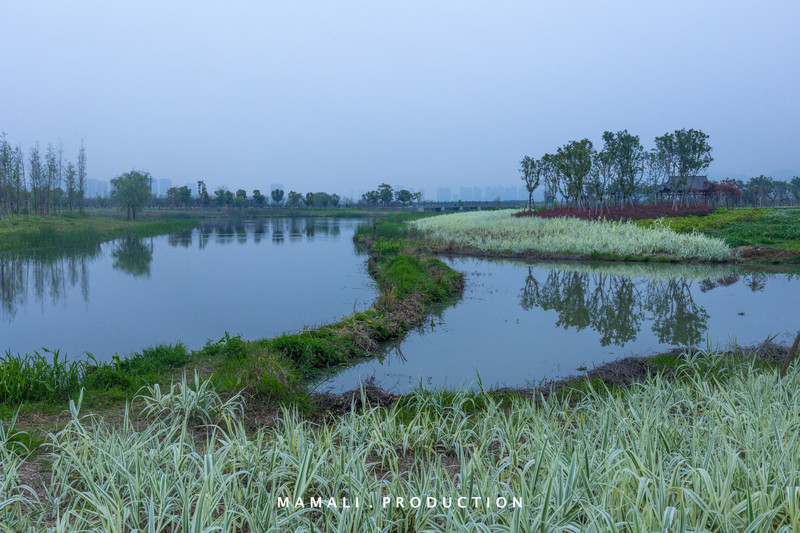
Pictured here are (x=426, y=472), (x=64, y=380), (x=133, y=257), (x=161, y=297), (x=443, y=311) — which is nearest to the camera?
(x=426, y=472)

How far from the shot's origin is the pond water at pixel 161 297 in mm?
7246

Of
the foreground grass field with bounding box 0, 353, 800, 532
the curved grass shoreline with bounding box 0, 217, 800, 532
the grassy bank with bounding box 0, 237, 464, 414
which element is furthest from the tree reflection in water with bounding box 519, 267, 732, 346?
the foreground grass field with bounding box 0, 353, 800, 532

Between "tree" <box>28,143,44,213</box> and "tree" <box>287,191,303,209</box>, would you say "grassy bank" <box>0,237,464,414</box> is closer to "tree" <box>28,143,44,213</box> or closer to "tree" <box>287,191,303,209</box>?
"tree" <box>28,143,44,213</box>

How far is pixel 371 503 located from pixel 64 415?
10.3 feet

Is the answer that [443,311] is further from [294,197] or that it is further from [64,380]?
[294,197]

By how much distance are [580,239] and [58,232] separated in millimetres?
24038

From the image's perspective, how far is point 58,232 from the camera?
23484 mm

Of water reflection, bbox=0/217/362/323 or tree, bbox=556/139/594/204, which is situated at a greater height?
tree, bbox=556/139/594/204

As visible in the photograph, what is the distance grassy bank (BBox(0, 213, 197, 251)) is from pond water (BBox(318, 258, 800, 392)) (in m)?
18.2

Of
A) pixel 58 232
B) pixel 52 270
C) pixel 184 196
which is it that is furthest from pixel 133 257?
pixel 184 196

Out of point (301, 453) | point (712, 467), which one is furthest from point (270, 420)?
point (712, 467)

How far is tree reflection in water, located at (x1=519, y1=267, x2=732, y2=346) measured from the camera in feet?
24.7

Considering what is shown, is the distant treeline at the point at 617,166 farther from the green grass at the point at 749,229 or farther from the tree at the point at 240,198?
the tree at the point at 240,198

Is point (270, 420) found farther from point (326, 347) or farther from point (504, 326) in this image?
point (504, 326)
